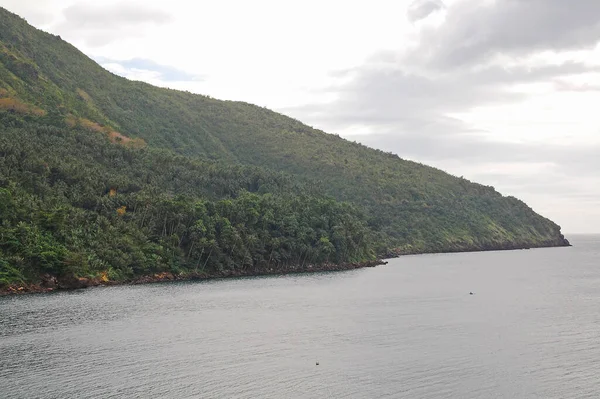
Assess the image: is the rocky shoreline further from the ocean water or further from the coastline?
the ocean water

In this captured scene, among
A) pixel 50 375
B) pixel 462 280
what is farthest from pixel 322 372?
pixel 462 280

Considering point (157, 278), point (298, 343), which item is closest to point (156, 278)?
point (157, 278)

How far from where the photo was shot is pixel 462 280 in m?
153

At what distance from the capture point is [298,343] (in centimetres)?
7619

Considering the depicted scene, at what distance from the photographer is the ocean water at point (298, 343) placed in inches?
2232

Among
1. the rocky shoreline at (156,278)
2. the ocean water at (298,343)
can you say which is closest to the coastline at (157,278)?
the rocky shoreline at (156,278)

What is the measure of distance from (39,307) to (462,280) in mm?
97011

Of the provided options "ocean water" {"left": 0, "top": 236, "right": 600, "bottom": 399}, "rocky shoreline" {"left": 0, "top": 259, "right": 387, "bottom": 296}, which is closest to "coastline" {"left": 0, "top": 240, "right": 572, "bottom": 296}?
"rocky shoreline" {"left": 0, "top": 259, "right": 387, "bottom": 296}

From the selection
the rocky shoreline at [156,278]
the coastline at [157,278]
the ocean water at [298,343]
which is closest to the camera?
the ocean water at [298,343]

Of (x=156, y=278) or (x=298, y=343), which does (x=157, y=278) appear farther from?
(x=298, y=343)

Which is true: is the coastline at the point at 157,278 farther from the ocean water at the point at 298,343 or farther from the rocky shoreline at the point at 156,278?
the ocean water at the point at 298,343

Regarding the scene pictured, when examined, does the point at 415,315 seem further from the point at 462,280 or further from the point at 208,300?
the point at 462,280

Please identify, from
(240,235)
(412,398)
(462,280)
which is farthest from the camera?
(240,235)

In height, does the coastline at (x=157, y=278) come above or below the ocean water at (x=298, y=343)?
above
